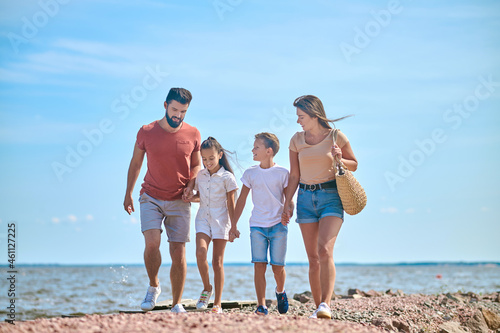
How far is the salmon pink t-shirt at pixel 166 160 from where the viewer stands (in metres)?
7.37

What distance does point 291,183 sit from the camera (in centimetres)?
685

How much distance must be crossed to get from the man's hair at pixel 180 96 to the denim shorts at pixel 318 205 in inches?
78.2

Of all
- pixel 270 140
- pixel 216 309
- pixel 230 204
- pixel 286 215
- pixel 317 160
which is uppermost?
pixel 270 140

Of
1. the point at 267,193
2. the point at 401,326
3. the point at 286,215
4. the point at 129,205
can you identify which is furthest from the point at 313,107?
the point at 401,326

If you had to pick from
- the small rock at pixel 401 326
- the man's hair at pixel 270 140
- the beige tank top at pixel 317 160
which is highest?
the man's hair at pixel 270 140

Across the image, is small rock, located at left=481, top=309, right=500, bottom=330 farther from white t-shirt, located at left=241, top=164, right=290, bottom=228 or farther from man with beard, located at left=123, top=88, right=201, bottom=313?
man with beard, located at left=123, top=88, right=201, bottom=313

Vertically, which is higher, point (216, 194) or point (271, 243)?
point (216, 194)

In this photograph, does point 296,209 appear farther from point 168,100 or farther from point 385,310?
point 385,310

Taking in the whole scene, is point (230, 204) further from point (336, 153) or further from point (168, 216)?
point (336, 153)

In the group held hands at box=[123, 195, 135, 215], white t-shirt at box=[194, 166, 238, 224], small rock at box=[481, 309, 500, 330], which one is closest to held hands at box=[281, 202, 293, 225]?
white t-shirt at box=[194, 166, 238, 224]

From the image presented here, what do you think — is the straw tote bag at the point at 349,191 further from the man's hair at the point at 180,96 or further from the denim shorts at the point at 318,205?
the man's hair at the point at 180,96

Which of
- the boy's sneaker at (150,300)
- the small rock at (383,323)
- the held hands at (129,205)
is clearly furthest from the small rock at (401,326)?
the held hands at (129,205)

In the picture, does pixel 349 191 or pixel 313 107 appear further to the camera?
pixel 313 107

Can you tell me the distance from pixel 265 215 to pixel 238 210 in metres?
0.38
